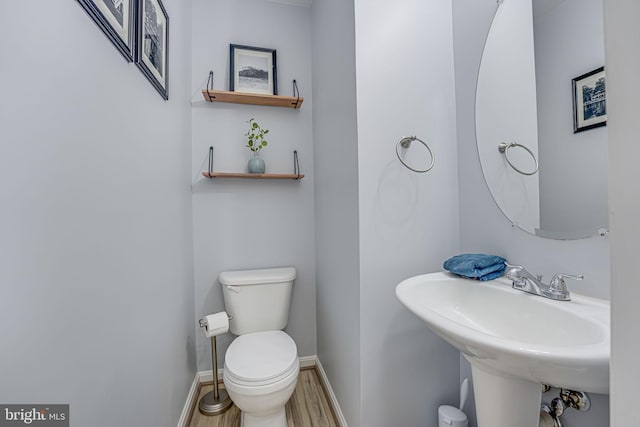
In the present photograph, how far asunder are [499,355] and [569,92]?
0.87m

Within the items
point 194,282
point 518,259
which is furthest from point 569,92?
point 194,282

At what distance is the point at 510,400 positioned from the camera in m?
0.77

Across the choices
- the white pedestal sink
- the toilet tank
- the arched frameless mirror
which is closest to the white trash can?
the white pedestal sink

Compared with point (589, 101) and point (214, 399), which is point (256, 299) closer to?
point (214, 399)

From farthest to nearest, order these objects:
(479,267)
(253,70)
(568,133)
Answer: (253,70)
(479,267)
(568,133)

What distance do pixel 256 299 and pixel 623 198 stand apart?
1.67m

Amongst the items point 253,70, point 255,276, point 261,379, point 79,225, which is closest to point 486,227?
point 261,379

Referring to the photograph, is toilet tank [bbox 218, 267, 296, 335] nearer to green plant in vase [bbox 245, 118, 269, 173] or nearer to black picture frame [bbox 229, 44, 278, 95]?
green plant in vase [bbox 245, 118, 269, 173]

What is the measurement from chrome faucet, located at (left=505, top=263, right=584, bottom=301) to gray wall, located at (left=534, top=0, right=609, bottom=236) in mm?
158

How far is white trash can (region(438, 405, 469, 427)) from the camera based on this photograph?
109 centimetres

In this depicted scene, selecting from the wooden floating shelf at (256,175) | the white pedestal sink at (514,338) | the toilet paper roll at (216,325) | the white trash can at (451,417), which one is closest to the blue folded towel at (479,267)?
the white pedestal sink at (514,338)

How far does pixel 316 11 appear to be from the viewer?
1826 millimetres

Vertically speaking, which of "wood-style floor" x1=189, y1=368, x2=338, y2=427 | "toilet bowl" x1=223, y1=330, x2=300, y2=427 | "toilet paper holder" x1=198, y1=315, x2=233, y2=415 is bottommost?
"wood-style floor" x1=189, y1=368, x2=338, y2=427

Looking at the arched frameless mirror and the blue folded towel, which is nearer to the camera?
the arched frameless mirror
